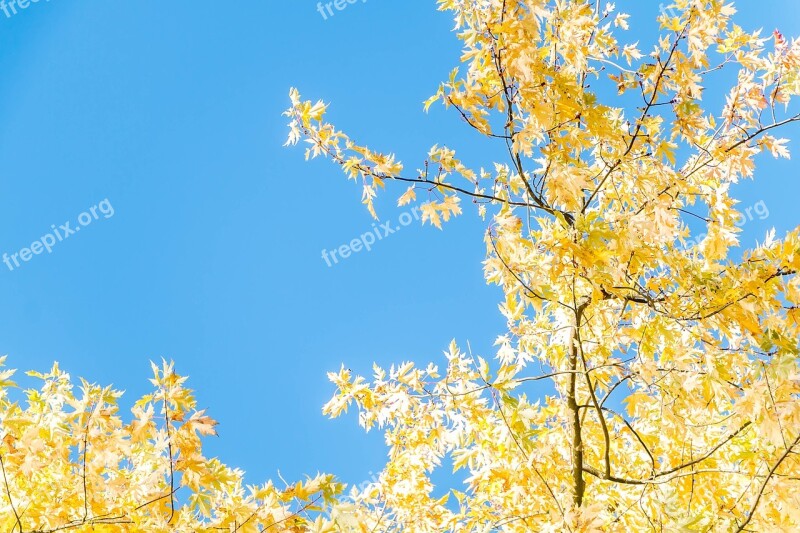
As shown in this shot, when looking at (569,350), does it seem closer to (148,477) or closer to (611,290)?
(611,290)

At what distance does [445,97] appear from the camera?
3.26 metres

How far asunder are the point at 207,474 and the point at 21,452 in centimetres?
107

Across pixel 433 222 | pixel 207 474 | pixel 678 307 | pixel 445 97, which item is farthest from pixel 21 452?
pixel 678 307

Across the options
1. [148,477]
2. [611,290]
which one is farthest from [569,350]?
[148,477]

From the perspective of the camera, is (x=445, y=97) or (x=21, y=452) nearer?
(x=21, y=452)

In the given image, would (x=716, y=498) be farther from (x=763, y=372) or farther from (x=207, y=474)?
(x=207, y=474)

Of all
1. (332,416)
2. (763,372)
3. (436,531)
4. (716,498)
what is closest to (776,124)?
(763,372)

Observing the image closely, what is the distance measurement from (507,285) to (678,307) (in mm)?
989

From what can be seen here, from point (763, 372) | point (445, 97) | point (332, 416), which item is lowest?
point (763, 372)

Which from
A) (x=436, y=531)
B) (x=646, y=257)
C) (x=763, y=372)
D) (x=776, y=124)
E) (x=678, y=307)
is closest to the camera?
(x=763, y=372)

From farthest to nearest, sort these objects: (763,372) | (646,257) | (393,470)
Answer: (393,470) → (646,257) → (763,372)

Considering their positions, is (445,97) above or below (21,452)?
above

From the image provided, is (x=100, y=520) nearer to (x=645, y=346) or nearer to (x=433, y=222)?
A: (x=433, y=222)

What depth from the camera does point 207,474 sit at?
9.09 ft
